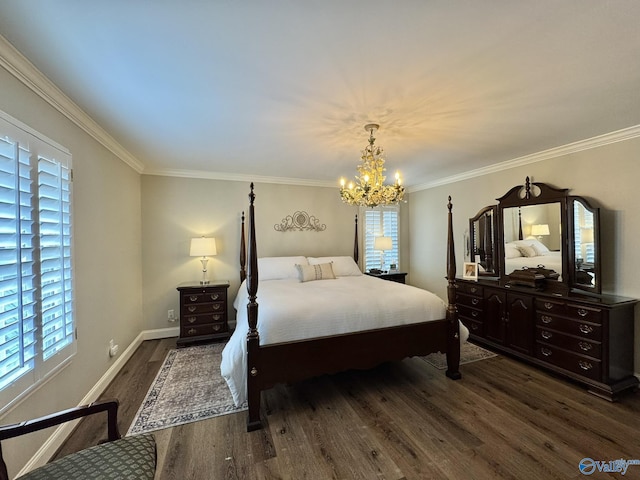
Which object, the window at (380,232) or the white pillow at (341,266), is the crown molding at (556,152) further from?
the white pillow at (341,266)

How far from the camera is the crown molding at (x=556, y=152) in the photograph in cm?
269

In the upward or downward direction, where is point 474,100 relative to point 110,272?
upward

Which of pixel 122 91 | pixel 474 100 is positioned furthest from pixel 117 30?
pixel 474 100

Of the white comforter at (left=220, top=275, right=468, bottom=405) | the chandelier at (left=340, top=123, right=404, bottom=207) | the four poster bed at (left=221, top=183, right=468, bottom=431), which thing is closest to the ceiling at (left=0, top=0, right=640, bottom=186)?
the chandelier at (left=340, top=123, right=404, bottom=207)

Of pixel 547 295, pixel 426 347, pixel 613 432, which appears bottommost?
pixel 613 432

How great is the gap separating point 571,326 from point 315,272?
9.62 feet

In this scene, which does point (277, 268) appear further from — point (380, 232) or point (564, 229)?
point (564, 229)

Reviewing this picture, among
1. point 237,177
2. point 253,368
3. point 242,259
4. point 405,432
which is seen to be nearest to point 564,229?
point 405,432

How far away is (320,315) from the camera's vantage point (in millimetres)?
2373

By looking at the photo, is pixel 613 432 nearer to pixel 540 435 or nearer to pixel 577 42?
pixel 540 435

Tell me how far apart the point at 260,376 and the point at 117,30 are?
92.9 inches

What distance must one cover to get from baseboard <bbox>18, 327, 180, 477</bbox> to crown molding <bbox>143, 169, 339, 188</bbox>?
2.37 metres

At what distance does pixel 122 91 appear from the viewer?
1957 millimetres

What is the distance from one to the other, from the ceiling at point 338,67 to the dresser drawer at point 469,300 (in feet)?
6.85
